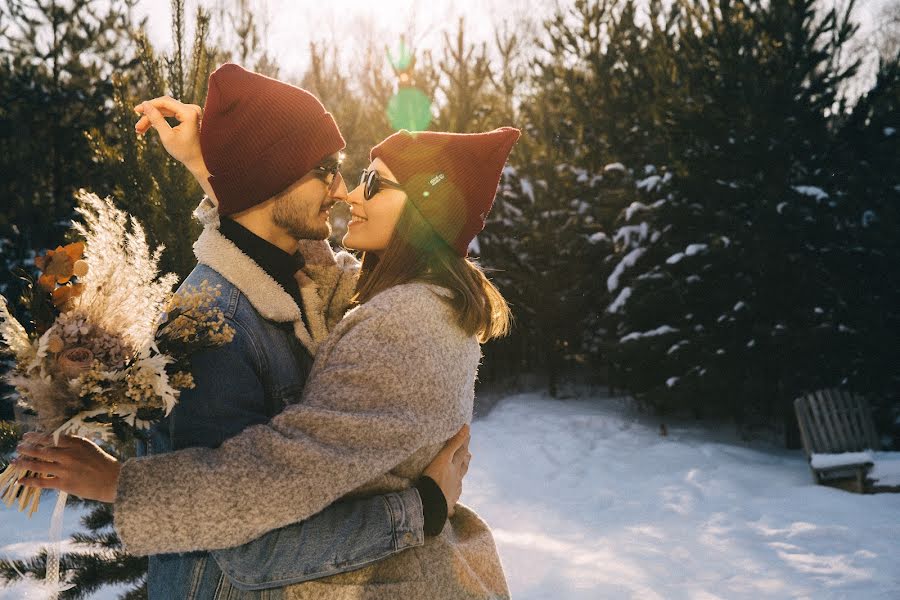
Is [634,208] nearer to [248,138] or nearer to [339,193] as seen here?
[339,193]

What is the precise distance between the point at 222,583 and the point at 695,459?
7.50 metres

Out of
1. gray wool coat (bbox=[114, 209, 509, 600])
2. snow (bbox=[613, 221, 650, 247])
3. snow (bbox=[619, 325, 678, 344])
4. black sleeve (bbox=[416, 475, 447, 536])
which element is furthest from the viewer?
snow (bbox=[613, 221, 650, 247])

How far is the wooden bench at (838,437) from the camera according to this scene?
6.85 m

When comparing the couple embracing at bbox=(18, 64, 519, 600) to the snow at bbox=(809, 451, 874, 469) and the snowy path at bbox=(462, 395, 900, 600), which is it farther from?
the snow at bbox=(809, 451, 874, 469)

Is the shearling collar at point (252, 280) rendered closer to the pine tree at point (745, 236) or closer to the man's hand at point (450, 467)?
the man's hand at point (450, 467)

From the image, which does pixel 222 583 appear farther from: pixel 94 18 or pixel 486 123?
pixel 94 18

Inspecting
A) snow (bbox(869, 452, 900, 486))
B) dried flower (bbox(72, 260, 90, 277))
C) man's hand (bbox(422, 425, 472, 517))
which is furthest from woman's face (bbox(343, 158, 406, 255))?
snow (bbox(869, 452, 900, 486))

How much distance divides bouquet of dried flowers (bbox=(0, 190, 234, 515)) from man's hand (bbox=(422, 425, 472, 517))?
0.65m

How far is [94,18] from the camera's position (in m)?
10.7

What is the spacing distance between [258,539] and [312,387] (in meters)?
0.37

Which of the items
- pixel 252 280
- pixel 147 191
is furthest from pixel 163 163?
pixel 252 280

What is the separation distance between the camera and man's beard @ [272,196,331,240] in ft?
7.40

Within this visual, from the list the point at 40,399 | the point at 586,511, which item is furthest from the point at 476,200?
the point at 586,511

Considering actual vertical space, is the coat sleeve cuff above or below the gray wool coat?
below
